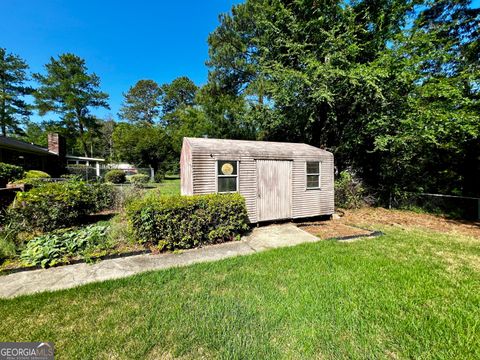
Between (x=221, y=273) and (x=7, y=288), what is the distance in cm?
329

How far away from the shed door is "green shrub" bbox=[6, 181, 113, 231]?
5307 mm

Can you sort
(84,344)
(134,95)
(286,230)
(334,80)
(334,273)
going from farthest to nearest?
1. (134,95)
2. (334,80)
3. (286,230)
4. (334,273)
5. (84,344)

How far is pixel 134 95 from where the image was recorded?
126ft

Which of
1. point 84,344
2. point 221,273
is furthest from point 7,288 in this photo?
point 221,273

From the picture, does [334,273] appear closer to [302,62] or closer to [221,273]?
[221,273]

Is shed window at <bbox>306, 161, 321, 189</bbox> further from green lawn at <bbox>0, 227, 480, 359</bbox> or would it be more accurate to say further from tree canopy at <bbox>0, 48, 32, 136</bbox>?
tree canopy at <bbox>0, 48, 32, 136</bbox>

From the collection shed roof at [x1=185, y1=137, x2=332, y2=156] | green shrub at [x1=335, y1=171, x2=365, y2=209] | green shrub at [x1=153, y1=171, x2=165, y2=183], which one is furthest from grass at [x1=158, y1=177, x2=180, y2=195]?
green shrub at [x1=335, y1=171, x2=365, y2=209]

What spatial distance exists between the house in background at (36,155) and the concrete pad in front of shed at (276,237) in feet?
51.8

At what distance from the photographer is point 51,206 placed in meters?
5.45

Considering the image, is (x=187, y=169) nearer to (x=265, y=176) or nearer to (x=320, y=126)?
(x=265, y=176)

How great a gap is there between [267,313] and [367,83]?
9.84 metres

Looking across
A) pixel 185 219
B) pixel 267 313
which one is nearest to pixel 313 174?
pixel 185 219

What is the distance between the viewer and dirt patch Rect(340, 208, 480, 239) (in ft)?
22.1

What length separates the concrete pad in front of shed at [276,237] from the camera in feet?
16.9
